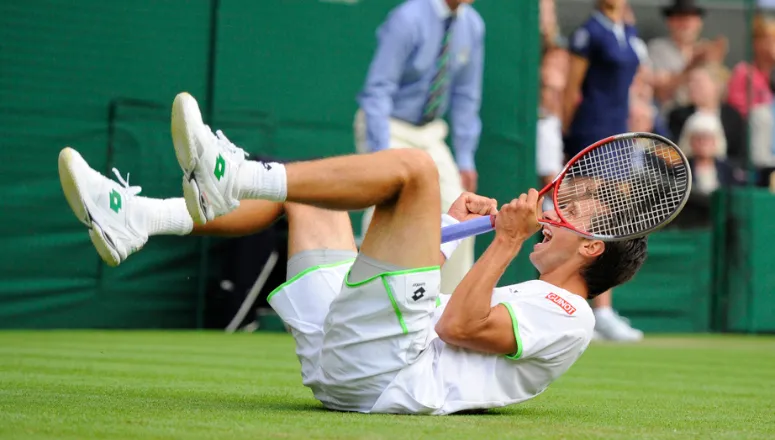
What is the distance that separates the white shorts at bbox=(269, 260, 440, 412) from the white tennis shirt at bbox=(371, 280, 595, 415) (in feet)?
0.20

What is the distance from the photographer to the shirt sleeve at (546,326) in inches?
158

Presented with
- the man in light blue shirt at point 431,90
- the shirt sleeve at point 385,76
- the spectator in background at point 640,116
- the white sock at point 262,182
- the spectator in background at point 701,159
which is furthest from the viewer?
the spectator in background at point 701,159

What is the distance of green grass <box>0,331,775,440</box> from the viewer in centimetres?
354

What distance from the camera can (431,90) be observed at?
1003 centimetres

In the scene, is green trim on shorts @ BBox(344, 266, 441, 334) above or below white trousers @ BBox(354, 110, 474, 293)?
above

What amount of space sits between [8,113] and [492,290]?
6.64m

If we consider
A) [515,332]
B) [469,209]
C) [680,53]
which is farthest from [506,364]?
[680,53]

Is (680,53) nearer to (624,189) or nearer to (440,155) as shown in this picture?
(440,155)

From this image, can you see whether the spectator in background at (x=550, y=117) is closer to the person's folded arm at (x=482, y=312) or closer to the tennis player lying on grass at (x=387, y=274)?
the tennis player lying on grass at (x=387, y=274)

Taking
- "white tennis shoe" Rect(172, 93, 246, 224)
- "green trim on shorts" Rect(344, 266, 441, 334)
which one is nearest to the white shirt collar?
"green trim on shorts" Rect(344, 266, 441, 334)

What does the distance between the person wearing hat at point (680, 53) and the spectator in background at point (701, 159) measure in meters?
0.33

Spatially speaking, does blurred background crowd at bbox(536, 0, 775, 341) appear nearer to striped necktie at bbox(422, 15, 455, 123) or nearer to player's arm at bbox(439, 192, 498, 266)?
striped necktie at bbox(422, 15, 455, 123)

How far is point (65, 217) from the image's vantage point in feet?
32.0

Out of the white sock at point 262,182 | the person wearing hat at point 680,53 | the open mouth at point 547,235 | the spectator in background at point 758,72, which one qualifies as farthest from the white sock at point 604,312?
the white sock at point 262,182
